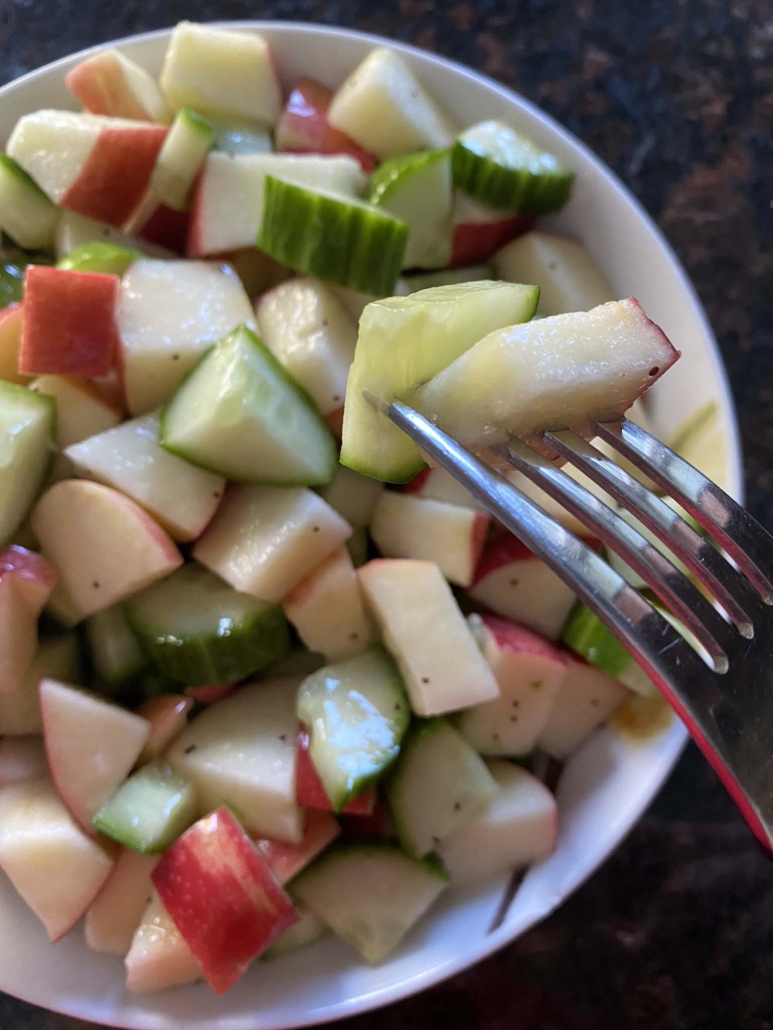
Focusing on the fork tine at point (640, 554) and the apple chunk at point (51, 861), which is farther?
the apple chunk at point (51, 861)

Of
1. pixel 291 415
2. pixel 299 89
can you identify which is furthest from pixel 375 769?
pixel 299 89

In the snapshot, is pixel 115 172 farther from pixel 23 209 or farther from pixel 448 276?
pixel 448 276

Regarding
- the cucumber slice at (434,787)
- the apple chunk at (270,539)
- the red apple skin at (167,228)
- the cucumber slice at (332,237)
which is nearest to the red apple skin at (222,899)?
the cucumber slice at (434,787)

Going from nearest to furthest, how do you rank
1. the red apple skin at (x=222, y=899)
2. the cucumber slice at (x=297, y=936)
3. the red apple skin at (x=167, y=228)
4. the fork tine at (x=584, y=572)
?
the fork tine at (x=584, y=572) → the red apple skin at (x=222, y=899) → the cucumber slice at (x=297, y=936) → the red apple skin at (x=167, y=228)

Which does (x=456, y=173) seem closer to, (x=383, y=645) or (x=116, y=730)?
(x=383, y=645)

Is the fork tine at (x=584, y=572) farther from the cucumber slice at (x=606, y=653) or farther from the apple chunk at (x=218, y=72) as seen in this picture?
the apple chunk at (x=218, y=72)

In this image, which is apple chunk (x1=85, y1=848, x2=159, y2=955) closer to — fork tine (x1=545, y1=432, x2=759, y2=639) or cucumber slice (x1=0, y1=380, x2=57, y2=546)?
cucumber slice (x1=0, y1=380, x2=57, y2=546)
